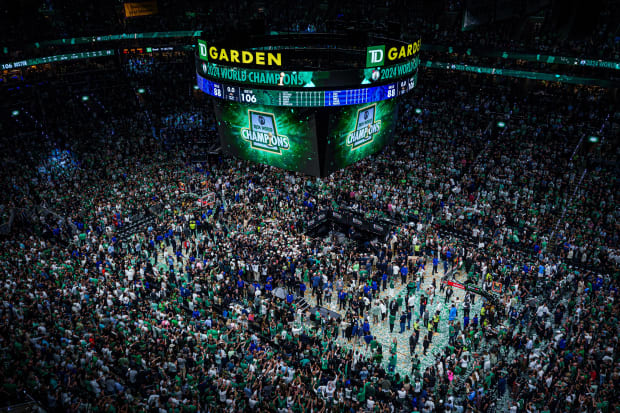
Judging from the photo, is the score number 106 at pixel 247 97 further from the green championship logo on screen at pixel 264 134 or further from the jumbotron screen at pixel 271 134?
the green championship logo on screen at pixel 264 134

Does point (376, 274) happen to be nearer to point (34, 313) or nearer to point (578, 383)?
point (578, 383)

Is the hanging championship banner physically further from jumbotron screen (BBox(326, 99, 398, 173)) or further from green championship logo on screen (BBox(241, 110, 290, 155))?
jumbotron screen (BBox(326, 99, 398, 173))

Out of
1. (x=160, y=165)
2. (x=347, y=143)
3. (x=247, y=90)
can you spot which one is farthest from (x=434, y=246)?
(x=160, y=165)

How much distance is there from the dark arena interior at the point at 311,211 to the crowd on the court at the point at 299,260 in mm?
129

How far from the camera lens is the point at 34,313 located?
18.2m

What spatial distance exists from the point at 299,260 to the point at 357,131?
6903 millimetres

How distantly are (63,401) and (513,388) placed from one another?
14075mm

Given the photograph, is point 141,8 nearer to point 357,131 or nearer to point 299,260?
point 357,131

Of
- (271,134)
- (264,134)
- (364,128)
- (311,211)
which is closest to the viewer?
(271,134)

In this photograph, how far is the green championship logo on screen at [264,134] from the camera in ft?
79.6

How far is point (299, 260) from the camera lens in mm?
24531

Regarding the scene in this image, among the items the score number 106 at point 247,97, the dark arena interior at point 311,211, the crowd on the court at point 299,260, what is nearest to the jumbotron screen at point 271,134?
the dark arena interior at point 311,211

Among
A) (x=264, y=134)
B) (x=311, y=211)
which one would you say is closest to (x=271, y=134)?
(x=264, y=134)

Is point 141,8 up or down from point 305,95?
up
